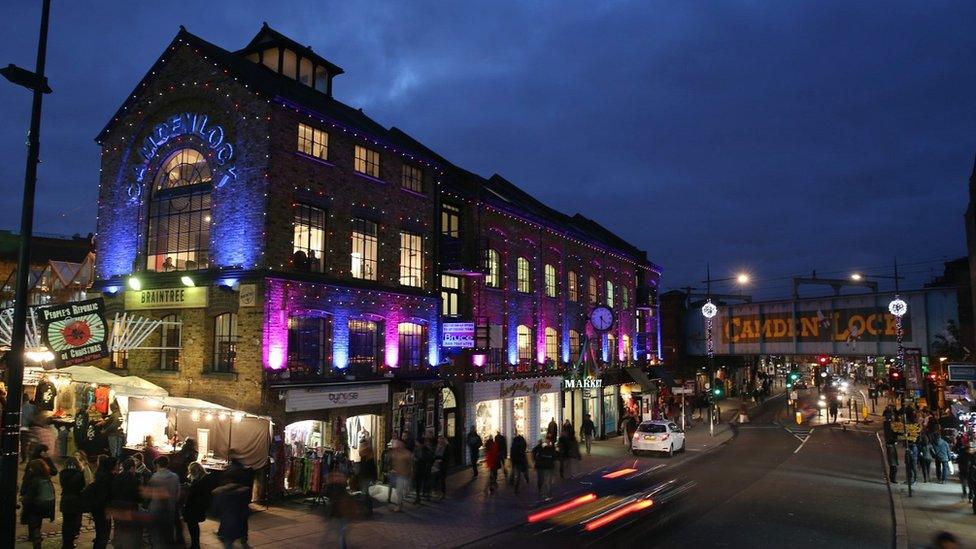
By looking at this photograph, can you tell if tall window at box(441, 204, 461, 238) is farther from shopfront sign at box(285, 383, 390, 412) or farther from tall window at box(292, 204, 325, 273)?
shopfront sign at box(285, 383, 390, 412)

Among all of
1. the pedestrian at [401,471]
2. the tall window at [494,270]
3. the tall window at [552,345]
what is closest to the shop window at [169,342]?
the pedestrian at [401,471]

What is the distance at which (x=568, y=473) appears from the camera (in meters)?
22.0

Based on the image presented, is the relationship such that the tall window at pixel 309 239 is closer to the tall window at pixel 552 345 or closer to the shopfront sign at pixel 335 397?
the shopfront sign at pixel 335 397

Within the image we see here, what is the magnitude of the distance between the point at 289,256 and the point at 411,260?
227 inches

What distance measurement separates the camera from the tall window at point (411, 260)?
24.1m

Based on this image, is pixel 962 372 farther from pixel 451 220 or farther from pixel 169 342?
pixel 169 342

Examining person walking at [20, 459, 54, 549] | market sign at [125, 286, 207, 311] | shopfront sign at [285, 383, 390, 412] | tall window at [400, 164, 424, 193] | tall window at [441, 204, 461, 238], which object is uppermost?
tall window at [400, 164, 424, 193]

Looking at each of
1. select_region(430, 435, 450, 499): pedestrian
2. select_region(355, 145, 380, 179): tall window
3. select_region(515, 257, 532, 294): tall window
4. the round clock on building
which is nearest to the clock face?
the round clock on building

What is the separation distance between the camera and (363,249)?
22.4 meters

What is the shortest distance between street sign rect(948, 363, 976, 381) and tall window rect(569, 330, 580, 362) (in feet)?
55.2

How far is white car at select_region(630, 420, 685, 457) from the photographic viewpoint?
28.0 meters

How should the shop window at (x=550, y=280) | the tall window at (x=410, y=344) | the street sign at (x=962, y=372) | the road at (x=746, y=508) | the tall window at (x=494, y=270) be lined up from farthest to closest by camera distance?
1. the shop window at (x=550, y=280)
2. the tall window at (x=494, y=270)
3. the tall window at (x=410, y=344)
4. the street sign at (x=962, y=372)
5. the road at (x=746, y=508)

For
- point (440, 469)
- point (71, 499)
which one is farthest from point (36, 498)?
point (440, 469)

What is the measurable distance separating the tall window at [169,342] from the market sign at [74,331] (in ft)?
15.2
